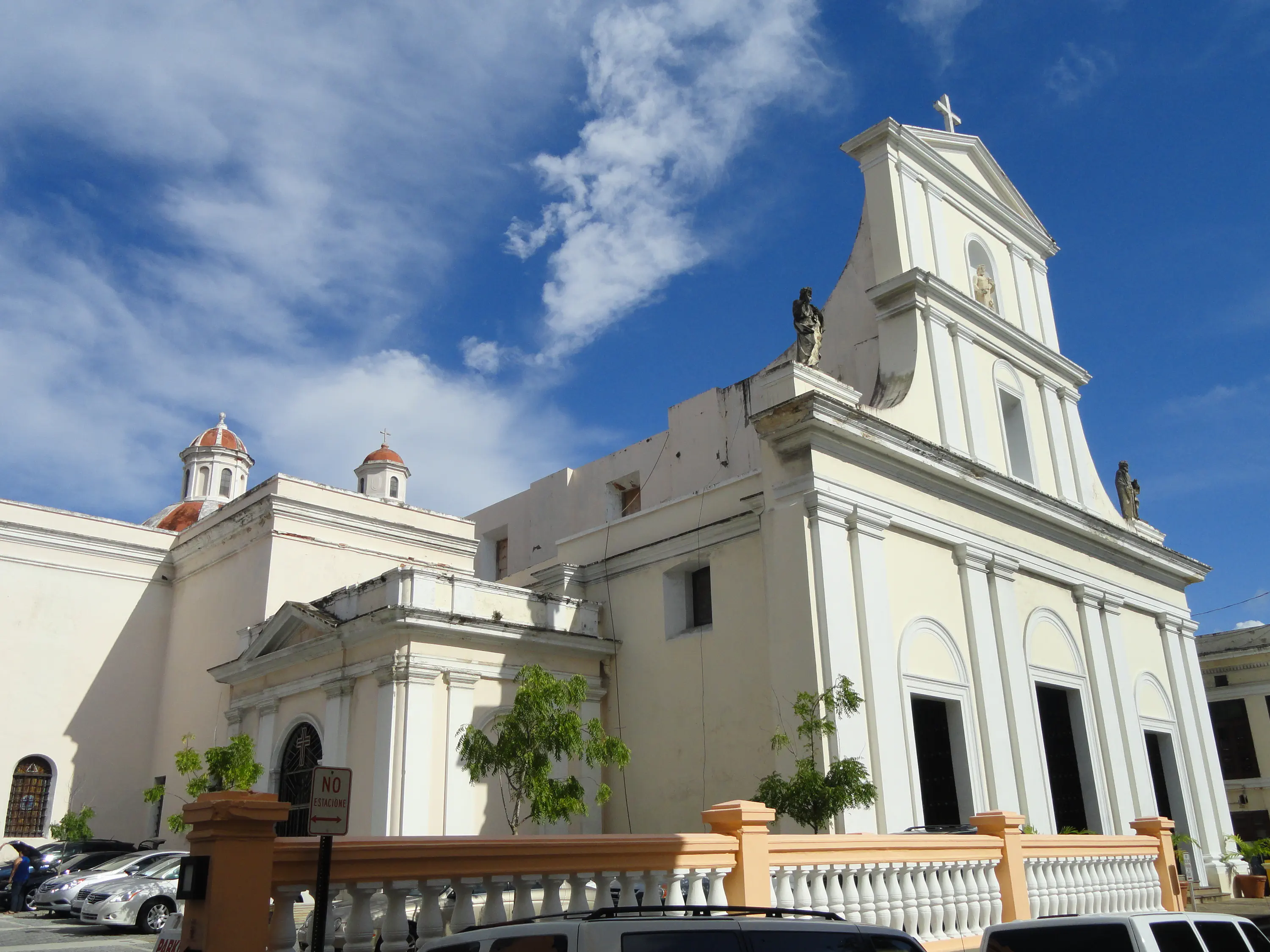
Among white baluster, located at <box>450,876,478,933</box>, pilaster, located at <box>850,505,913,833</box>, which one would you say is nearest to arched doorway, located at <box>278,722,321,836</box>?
pilaster, located at <box>850,505,913,833</box>

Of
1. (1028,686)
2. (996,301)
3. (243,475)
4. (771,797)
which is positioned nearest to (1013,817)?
(771,797)

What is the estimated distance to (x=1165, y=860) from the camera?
1291cm

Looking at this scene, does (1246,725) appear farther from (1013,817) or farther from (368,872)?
(368,872)

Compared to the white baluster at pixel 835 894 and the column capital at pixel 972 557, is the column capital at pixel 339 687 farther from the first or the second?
the white baluster at pixel 835 894

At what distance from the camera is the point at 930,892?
9.29 metres

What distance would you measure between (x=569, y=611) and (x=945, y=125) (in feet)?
43.0

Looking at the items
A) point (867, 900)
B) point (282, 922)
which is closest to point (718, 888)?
point (867, 900)

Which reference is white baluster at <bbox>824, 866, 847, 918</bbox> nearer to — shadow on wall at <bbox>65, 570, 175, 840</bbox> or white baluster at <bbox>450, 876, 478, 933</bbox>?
white baluster at <bbox>450, 876, 478, 933</bbox>

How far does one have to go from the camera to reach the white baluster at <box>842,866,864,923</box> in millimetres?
8336

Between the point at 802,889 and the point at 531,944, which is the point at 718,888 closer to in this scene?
the point at 802,889

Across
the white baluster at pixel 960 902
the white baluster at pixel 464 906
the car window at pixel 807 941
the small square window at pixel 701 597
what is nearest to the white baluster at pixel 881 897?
the white baluster at pixel 960 902

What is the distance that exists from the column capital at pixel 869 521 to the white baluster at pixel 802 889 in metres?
8.13

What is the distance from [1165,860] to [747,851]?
8141 millimetres

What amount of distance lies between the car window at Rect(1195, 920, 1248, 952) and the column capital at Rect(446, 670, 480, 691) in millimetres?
12793
